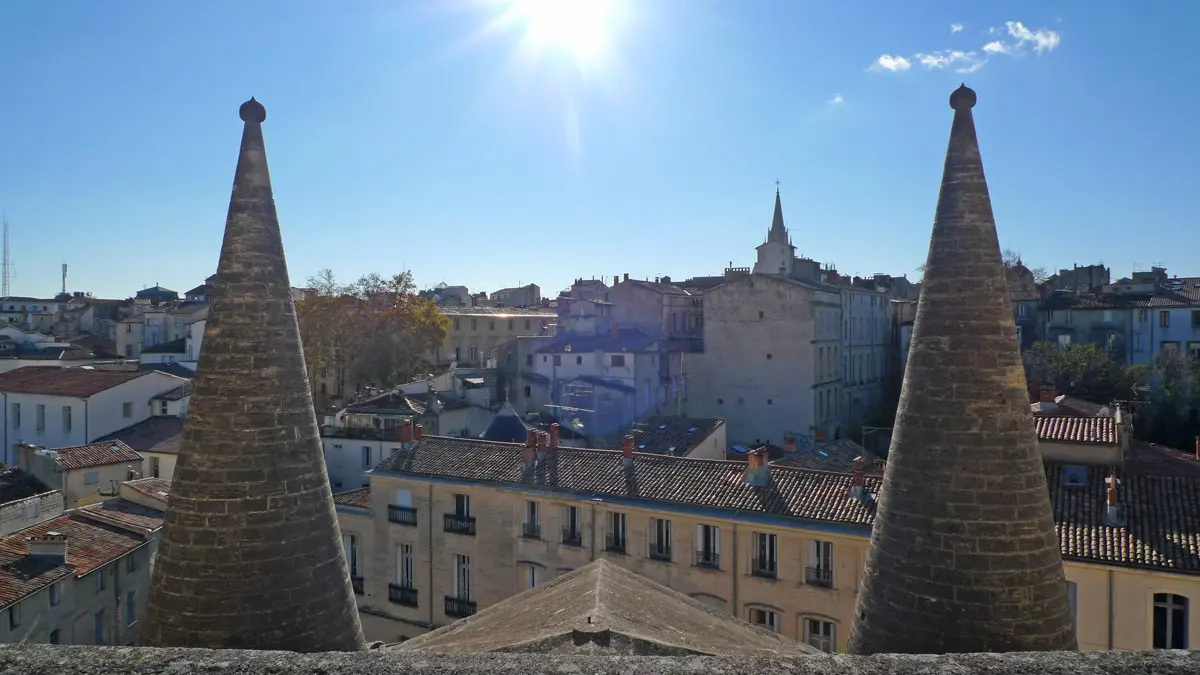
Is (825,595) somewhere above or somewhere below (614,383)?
below

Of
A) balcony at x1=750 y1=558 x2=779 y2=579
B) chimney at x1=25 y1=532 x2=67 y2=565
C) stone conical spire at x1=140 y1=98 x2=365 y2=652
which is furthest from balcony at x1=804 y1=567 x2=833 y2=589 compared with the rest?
chimney at x1=25 y1=532 x2=67 y2=565

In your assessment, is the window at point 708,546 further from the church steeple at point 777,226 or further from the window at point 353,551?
the church steeple at point 777,226

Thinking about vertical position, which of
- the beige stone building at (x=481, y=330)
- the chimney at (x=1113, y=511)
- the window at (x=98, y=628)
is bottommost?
the window at (x=98, y=628)

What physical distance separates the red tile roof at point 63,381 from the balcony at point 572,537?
2673 cm

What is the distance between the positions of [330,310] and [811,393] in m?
29.7

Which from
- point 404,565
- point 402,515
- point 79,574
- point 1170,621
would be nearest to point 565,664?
point 1170,621

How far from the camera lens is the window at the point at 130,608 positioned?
24625 mm

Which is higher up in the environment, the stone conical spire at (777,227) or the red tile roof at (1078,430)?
the stone conical spire at (777,227)

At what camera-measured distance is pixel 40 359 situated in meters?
53.7

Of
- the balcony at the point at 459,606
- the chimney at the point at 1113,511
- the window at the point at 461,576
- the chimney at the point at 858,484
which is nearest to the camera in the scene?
the chimney at the point at 1113,511

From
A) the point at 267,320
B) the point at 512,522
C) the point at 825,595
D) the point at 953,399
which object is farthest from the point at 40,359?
Answer: the point at 953,399

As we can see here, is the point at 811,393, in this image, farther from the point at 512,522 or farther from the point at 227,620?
the point at 227,620

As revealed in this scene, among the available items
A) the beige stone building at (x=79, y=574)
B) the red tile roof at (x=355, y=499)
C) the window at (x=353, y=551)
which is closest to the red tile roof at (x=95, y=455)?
the beige stone building at (x=79, y=574)

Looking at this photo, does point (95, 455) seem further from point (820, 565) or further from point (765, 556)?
point (820, 565)
